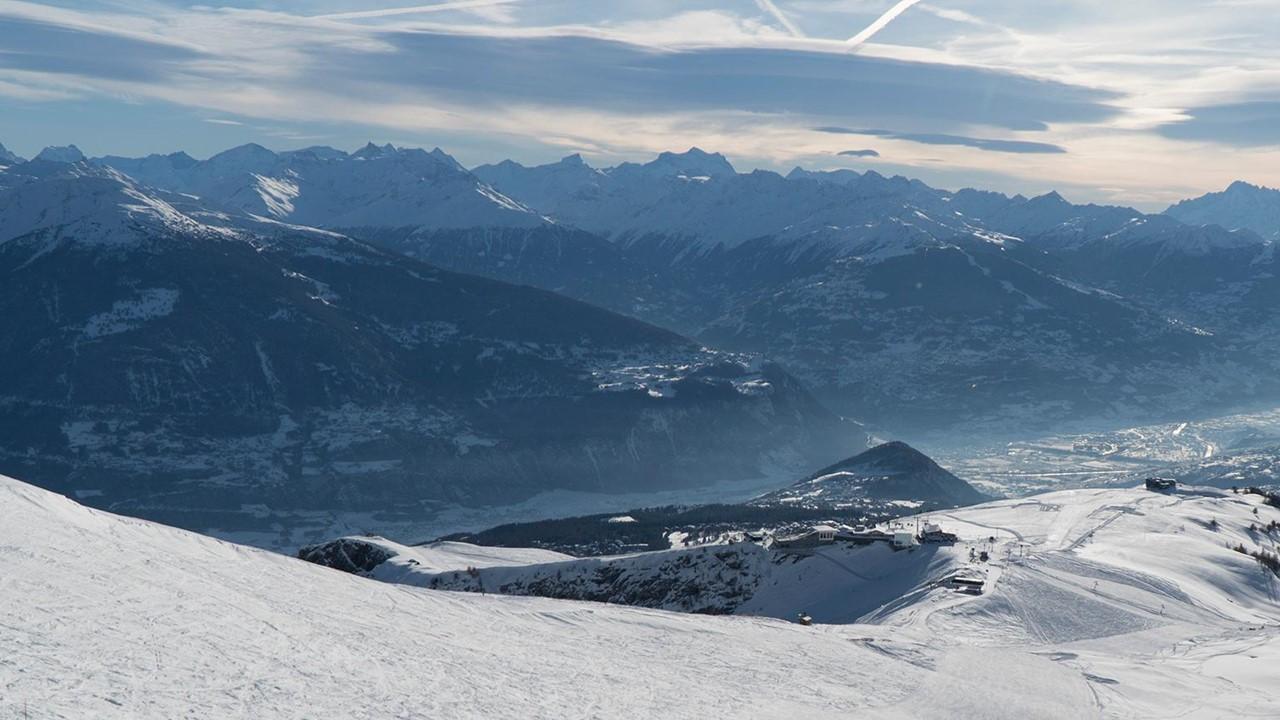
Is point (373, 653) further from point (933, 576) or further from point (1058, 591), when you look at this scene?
point (933, 576)

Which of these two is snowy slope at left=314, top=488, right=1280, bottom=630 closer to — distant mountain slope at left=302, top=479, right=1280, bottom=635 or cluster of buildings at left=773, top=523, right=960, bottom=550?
distant mountain slope at left=302, top=479, right=1280, bottom=635

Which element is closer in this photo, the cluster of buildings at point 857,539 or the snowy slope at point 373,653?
the snowy slope at point 373,653

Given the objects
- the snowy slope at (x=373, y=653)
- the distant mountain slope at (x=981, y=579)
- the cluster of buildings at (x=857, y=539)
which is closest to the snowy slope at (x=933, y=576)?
the distant mountain slope at (x=981, y=579)

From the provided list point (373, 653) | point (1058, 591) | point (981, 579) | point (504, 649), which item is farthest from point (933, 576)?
point (373, 653)

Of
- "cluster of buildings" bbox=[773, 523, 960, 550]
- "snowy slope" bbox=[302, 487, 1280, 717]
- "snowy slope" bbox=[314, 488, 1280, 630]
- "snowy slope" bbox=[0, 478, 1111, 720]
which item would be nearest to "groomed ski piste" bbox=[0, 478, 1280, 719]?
"snowy slope" bbox=[0, 478, 1111, 720]

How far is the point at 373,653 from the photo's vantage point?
57.2m

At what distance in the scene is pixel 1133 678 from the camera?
69.1 metres

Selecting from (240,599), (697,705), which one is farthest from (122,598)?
(697,705)

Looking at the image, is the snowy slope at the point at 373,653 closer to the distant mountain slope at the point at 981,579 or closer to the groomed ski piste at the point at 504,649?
the groomed ski piste at the point at 504,649

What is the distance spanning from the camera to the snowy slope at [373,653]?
154 feet

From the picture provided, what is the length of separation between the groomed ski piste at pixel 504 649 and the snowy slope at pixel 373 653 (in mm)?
165

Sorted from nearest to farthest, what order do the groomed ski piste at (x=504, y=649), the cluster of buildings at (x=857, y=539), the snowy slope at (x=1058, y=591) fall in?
the groomed ski piste at (x=504, y=649), the snowy slope at (x=1058, y=591), the cluster of buildings at (x=857, y=539)

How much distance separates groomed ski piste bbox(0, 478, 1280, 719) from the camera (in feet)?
158

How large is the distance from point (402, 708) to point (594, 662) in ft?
53.4
